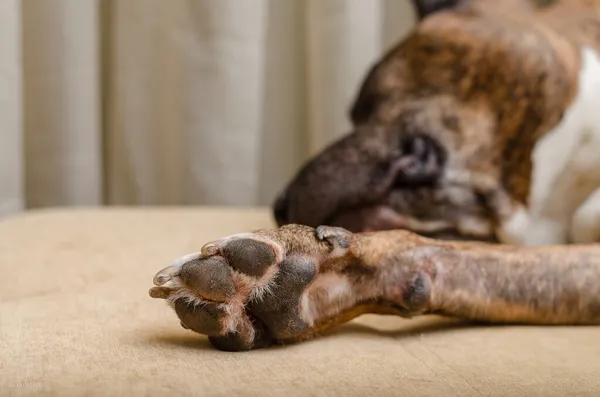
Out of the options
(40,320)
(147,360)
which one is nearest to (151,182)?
(40,320)

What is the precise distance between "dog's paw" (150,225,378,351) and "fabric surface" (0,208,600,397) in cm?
2

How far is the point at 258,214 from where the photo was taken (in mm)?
1960

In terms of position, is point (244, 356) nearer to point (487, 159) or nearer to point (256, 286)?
point (256, 286)

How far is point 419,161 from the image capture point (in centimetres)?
129

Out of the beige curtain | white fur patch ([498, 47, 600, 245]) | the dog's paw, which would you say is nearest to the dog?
white fur patch ([498, 47, 600, 245])

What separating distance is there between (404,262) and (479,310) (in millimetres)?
104

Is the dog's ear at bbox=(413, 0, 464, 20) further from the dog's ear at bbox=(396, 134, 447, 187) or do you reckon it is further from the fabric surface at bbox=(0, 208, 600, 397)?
the fabric surface at bbox=(0, 208, 600, 397)

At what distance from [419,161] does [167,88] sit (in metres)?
1.11

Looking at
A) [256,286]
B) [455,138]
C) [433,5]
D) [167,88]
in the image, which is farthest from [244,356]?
[167,88]

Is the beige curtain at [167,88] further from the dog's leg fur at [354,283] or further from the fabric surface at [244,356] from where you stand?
the dog's leg fur at [354,283]

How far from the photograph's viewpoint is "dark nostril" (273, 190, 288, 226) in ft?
4.27

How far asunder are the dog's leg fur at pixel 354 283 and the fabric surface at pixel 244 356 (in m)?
0.02

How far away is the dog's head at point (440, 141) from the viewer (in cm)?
125

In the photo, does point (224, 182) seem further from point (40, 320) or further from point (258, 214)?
point (40, 320)
